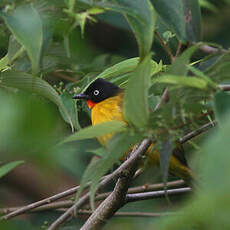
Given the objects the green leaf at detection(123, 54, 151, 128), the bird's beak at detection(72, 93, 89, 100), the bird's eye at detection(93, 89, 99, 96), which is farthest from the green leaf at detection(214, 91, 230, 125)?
the bird's eye at detection(93, 89, 99, 96)

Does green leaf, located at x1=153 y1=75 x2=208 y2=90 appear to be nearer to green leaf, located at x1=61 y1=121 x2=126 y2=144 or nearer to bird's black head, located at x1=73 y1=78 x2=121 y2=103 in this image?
green leaf, located at x1=61 y1=121 x2=126 y2=144

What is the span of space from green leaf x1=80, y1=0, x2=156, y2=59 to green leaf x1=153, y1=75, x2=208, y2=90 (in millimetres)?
232

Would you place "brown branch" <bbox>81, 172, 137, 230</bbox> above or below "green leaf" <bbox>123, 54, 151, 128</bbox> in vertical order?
below

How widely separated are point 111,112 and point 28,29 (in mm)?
2161

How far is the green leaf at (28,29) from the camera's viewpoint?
160cm

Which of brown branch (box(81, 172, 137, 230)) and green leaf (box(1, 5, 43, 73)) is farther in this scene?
brown branch (box(81, 172, 137, 230))

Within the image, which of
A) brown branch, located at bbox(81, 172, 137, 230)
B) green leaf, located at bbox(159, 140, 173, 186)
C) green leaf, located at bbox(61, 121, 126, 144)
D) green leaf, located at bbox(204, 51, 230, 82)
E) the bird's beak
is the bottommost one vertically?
brown branch, located at bbox(81, 172, 137, 230)

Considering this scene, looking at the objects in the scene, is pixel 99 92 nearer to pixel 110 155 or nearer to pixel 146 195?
pixel 146 195

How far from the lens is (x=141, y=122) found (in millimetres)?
1537

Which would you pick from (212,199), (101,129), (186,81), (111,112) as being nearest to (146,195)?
(111,112)

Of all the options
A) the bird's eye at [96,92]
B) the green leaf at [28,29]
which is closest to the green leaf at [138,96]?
the green leaf at [28,29]

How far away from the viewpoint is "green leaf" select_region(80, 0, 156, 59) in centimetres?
165

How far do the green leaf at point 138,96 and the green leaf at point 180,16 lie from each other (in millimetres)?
306

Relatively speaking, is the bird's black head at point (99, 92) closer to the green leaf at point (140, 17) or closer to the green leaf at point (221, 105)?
the green leaf at point (140, 17)
